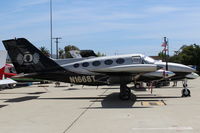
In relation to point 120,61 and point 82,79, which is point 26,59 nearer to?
point 82,79

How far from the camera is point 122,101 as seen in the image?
1661 cm

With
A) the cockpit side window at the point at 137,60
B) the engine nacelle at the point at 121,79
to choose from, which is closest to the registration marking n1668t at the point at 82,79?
the engine nacelle at the point at 121,79

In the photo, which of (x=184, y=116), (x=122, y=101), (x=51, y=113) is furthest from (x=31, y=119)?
(x=122, y=101)

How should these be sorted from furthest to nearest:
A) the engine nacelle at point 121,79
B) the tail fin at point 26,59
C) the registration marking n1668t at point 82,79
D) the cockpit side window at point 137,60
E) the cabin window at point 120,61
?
the tail fin at point 26,59, the registration marking n1668t at point 82,79, the cabin window at point 120,61, the cockpit side window at point 137,60, the engine nacelle at point 121,79

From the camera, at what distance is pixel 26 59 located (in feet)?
62.3

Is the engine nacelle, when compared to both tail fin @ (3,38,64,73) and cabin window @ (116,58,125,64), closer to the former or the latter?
cabin window @ (116,58,125,64)

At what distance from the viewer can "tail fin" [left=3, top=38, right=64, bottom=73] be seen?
744 inches

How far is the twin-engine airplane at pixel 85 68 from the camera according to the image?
57.2 feet

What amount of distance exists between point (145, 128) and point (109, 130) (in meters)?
1.07

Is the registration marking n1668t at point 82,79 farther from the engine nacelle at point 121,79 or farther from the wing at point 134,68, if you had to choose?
the wing at point 134,68

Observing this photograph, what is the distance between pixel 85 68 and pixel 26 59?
374 centimetres

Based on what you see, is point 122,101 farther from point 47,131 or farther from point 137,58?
point 47,131

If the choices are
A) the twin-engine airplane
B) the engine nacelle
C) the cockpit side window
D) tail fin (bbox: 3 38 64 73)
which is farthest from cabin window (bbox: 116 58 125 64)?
tail fin (bbox: 3 38 64 73)

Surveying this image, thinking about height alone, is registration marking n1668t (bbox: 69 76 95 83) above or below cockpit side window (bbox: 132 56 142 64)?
below
